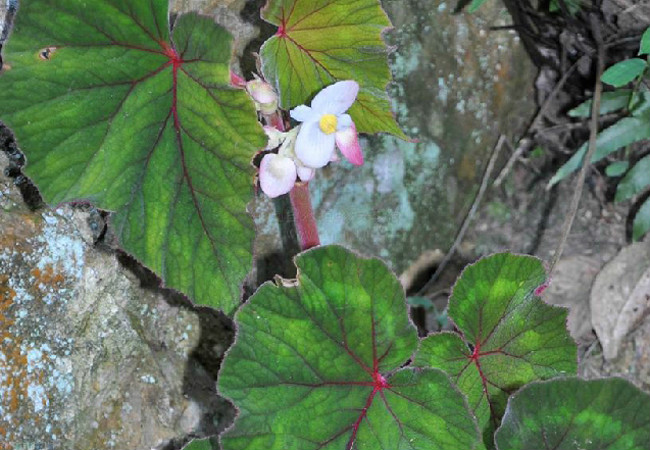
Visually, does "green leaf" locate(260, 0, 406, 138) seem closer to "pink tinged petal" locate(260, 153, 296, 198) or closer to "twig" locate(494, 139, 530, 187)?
"pink tinged petal" locate(260, 153, 296, 198)

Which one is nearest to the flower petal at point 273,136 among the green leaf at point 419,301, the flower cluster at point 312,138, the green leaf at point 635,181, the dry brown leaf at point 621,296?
the flower cluster at point 312,138

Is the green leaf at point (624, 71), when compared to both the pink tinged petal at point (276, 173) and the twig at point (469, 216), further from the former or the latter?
the pink tinged petal at point (276, 173)

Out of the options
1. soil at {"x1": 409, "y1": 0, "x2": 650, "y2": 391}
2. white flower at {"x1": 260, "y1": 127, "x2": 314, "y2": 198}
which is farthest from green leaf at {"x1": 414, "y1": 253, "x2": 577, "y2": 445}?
soil at {"x1": 409, "y1": 0, "x2": 650, "y2": 391}

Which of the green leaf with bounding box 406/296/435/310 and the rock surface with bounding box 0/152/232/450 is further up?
the rock surface with bounding box 0/152/232/450

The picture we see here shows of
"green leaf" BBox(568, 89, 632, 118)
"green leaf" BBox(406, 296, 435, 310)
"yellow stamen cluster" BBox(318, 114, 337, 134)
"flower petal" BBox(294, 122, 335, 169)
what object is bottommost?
"green leaf" BBox(406, 296, 435, 310)

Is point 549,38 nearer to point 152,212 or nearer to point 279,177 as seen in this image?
point 279,177

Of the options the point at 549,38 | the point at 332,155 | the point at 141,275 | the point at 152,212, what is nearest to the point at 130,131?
the point at 152,212

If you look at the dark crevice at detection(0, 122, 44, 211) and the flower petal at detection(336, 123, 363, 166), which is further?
the dark crevice at detection(0, 122, 44, 211)
